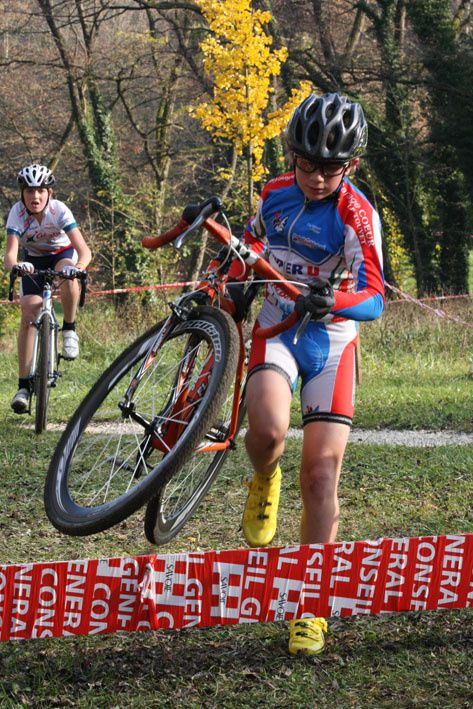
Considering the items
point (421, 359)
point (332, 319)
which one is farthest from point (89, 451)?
point (421, 359)

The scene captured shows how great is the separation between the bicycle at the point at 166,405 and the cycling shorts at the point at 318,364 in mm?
136

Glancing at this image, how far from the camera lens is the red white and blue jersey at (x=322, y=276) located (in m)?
4.28

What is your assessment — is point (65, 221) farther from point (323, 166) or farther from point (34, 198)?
point (323, 166)

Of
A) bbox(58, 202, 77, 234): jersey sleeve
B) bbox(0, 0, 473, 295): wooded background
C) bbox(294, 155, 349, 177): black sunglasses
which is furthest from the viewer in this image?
bbox(0, 0, 473, 295): wooded background

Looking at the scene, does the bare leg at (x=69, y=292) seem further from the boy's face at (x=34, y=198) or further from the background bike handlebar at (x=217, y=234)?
the background bike handlebar at (x=217, y=234)

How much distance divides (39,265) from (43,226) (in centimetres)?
44

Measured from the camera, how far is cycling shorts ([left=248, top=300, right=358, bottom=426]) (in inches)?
171

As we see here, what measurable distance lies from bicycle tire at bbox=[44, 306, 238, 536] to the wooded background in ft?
62.9

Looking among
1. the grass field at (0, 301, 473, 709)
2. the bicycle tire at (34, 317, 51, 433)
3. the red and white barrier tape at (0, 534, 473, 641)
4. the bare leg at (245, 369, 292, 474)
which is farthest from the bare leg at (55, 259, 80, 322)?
the red and white barrier tape at (0, 534, 473, 641)

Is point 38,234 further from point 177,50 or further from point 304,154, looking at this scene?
point 177,50

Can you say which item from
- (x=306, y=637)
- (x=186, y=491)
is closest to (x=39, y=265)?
(x=186, y=491)

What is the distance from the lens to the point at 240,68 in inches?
713

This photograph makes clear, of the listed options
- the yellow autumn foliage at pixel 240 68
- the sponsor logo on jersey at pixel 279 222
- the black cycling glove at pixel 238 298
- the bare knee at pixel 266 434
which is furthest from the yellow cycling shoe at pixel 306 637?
the yellow autumn foliage at pixel 240 68

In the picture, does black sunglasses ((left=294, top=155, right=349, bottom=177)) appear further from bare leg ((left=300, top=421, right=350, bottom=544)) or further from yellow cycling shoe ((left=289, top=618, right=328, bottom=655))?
yellow cycling shoe ((left=289, top=618, right=328, bottom=655))
